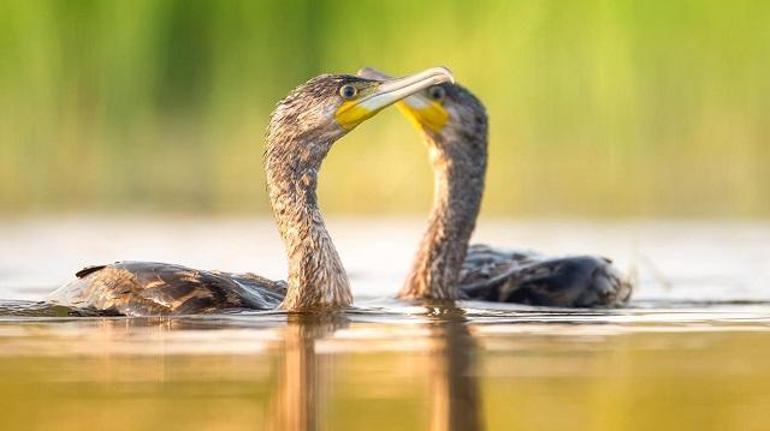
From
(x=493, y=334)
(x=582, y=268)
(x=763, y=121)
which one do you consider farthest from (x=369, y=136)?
(x=493, y=334)

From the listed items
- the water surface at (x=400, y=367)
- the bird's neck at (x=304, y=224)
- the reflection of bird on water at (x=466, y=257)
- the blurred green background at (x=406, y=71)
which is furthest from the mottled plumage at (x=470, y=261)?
the blurred green background at (x=406, y=71)

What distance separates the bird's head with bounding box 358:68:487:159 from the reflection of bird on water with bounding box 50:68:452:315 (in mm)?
1624

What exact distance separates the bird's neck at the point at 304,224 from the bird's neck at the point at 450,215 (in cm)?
163

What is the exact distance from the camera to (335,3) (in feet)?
61.2

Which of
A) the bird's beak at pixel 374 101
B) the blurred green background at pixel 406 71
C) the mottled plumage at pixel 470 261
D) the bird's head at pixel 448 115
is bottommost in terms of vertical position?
the mottled plumage at pixel 470 261

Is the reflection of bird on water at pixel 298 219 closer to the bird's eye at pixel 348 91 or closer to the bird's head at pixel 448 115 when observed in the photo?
the bird's eye at pixel 348 91

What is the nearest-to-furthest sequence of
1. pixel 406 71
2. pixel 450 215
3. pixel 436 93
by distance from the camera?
pixel 436 93 < pixel 450 215 < pixel 406 71

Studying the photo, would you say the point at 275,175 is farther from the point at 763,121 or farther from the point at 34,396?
the point at 763,121

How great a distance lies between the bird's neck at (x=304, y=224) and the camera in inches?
368

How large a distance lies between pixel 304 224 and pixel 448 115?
193cm

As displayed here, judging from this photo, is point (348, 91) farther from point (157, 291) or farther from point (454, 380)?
point (454, 380)

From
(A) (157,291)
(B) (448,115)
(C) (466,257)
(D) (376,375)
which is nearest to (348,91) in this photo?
(A) (157,291)

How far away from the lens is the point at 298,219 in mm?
9547

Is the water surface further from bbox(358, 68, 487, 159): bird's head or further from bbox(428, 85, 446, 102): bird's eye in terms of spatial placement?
bbox(428, 85, 446, 102): bird's eye
